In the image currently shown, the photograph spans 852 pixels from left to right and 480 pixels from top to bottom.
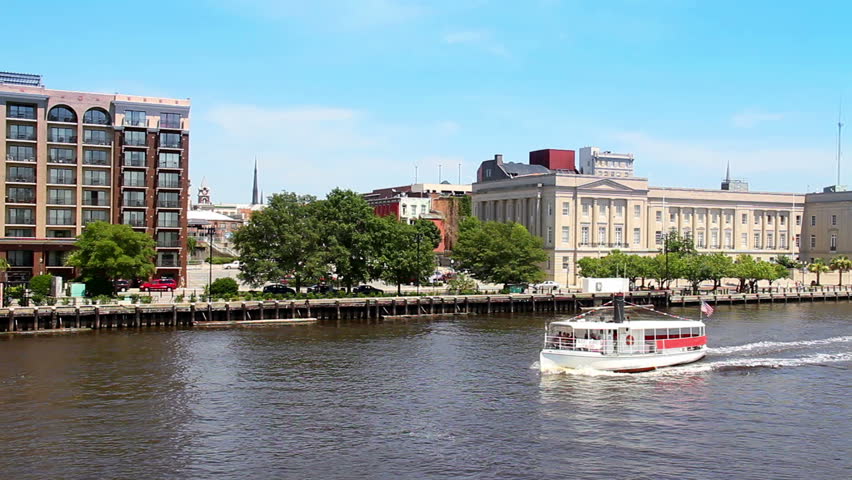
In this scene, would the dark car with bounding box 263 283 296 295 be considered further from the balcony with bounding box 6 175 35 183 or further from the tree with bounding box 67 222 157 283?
the balcony with bounding box 6 175 35 183

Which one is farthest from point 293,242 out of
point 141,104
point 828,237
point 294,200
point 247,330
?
point 828,237

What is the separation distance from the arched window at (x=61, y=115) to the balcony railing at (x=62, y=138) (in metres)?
1.97

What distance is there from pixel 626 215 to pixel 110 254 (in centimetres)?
8818

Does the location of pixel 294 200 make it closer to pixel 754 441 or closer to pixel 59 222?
pixel 59 222

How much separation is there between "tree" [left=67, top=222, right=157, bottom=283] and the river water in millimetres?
23293

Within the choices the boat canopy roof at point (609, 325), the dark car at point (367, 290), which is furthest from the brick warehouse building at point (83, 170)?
the boat canopy roof at point (609, 325)

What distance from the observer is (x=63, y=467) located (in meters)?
38.8

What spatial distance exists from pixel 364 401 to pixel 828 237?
143 metres

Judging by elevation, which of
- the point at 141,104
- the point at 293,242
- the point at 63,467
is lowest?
the point at 63,467

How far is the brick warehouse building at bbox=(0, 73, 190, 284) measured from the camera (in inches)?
4350

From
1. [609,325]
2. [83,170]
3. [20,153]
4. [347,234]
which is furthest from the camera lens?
[83,170]

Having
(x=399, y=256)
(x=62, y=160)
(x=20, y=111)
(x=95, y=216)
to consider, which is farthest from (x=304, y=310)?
(x=20, y=111)

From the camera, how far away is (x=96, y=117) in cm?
11500

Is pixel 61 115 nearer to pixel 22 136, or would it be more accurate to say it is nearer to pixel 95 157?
pixel 22 136
